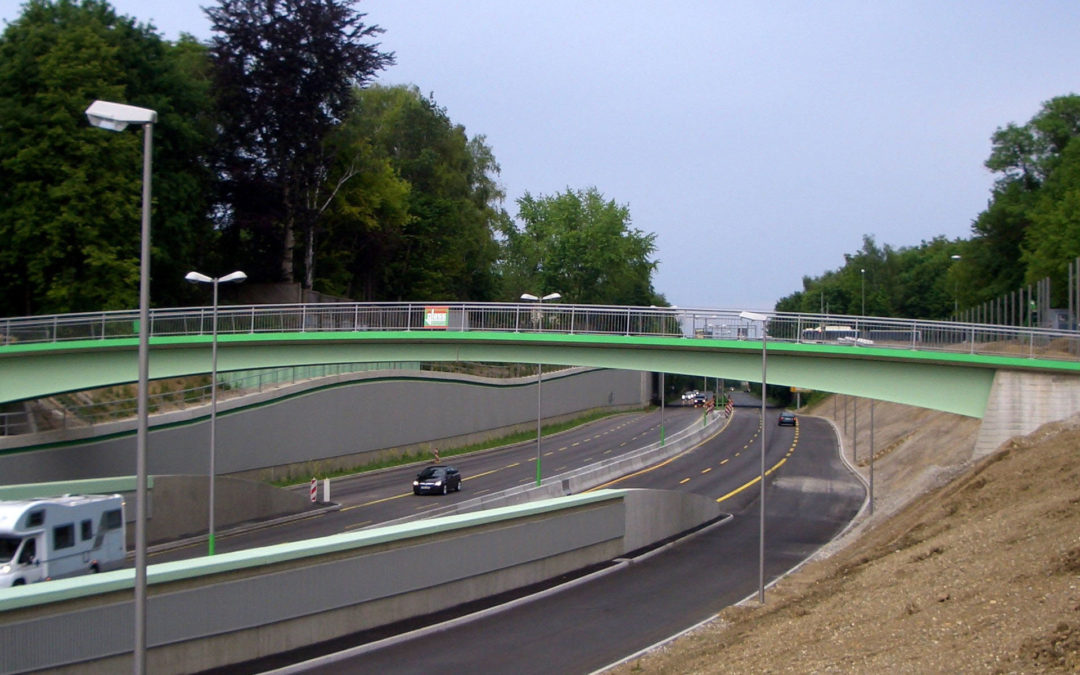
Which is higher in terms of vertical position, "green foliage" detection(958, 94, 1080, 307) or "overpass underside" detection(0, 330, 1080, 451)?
"green foliage" detection(958, 94, 1080, 307)

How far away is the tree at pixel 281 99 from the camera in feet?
186

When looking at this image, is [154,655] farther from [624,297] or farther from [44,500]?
[624,297]

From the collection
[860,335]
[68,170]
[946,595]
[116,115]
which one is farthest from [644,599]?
[68,170]

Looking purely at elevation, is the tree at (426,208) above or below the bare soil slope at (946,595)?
above

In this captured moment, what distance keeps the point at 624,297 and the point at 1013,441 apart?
3062 inches

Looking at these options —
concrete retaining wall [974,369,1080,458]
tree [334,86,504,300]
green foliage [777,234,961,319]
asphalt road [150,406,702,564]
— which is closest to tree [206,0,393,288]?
tree [334,86,504,300]

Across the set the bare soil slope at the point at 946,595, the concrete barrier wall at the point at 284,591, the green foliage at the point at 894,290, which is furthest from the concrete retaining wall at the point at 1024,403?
the green foliage at the point at 894,290

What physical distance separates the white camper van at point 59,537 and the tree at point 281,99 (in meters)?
33.5

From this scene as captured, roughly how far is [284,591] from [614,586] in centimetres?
1061

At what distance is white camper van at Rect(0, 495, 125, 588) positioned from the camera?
21.8 meters

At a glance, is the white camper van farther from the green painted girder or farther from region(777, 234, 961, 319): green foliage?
region(777, 234, 961, 319): green foliage

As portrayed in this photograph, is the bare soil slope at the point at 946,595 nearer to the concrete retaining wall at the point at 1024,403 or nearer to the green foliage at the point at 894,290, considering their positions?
the concrete retaining wall at the point at 1024,403

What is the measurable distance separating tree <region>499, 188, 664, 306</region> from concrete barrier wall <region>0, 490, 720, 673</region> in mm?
71785

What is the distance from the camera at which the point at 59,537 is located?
2303cm
